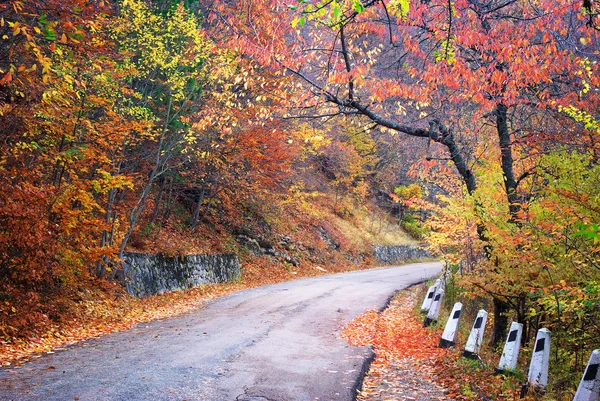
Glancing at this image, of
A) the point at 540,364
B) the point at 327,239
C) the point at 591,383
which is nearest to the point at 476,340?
the point at 540,364

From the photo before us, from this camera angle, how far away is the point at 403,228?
4659cm

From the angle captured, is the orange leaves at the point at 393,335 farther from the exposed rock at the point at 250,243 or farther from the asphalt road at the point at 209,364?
the exposed rock at the point at 250,243

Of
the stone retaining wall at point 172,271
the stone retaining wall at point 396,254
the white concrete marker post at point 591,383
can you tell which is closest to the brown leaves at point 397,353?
the white concrete marker post at point 591,383

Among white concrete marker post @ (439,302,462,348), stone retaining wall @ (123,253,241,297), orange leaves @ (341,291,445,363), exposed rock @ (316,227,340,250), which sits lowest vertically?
stone retaining wall @ (123,253,241,297)

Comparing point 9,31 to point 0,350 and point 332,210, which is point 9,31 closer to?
point 0,350

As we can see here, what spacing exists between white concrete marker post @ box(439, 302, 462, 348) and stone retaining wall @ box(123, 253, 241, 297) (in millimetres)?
9282

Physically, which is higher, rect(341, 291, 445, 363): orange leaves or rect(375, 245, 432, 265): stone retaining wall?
rect(375, 245, 432, 265): stone retaining wall

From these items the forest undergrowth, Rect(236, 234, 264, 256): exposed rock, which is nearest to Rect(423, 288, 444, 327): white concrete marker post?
the forest undergrowth

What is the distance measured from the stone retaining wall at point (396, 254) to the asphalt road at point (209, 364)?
82.9 feet

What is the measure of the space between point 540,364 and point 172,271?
13.1 meters

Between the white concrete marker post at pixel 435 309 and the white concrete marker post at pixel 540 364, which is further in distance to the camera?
the white concrete marker post at pixel 435 309

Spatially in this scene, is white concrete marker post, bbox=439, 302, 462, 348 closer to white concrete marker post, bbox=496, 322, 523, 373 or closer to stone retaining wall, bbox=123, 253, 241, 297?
white concrete marker post, bbox=496, 322, 523, 373

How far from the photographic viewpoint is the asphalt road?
5789 millimetres

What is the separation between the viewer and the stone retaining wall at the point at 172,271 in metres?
14.7
